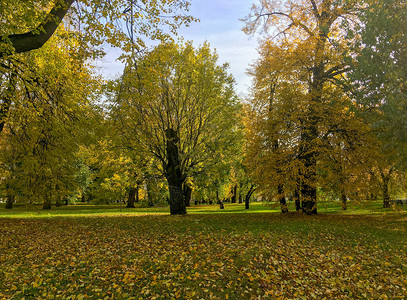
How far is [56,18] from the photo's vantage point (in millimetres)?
6254

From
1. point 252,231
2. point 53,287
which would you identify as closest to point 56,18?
point 53,287

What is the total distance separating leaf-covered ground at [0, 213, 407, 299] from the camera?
525cm

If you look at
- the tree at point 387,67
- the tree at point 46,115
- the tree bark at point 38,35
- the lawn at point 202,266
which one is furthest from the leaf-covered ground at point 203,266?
the tree bark at point 38,35

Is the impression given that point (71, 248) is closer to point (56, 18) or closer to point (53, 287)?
point (53, 287)

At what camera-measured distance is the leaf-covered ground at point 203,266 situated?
5254 millimetres

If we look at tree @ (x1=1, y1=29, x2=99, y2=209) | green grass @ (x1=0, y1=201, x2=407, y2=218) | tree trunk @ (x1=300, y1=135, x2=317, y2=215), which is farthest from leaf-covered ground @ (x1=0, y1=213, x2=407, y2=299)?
green grass @ (x1=0, y1=201, x2=407, y2=218)

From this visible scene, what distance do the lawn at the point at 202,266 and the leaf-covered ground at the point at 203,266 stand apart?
0.02m

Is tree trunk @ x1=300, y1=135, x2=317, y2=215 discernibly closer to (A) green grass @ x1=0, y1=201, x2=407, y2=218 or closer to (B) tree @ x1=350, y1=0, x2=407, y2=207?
(A) green grass @ x1=0, y1=201, x2=407, y2=218

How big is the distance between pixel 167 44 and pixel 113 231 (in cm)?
760

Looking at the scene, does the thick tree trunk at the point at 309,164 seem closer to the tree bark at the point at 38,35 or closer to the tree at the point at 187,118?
the tree at the point at 187,118

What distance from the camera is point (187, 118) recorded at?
15.9 metres

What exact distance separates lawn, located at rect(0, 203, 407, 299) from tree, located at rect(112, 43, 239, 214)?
21.6ft

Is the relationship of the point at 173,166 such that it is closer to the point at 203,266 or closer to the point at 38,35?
the point at 203,266

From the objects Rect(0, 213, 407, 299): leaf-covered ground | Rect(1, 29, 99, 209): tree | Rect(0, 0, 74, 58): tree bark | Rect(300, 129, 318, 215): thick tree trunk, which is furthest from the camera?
Rect(300, 129, 318, 215): thick tree trunk
